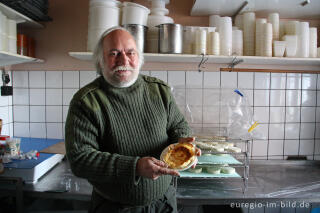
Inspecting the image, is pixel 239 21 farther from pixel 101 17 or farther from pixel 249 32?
pixel 101 17

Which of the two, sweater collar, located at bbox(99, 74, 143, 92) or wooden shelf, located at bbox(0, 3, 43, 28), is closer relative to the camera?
sweater collar, located at bbox(99, 74, 143, 92)

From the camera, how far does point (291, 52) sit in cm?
149

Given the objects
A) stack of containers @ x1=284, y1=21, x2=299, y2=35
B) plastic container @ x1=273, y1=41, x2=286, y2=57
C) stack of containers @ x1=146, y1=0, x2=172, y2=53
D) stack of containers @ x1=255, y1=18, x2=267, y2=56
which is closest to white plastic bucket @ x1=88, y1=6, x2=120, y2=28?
stack of containers @ x1=146, y1=0, x2=172, y2=53

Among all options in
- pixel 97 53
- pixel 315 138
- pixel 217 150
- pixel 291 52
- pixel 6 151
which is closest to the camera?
pixel 97 53

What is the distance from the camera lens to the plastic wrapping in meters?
1.59

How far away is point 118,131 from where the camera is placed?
90 centimetres

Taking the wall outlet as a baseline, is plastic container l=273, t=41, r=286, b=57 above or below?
above

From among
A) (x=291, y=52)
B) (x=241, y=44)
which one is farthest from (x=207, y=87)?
(x=291, y=52)

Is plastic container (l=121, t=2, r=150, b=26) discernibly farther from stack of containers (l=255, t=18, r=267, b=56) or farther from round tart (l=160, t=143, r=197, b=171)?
round tart (l=160, t=143, r=197, b=171)

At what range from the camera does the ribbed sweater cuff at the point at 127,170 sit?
78 centimetres

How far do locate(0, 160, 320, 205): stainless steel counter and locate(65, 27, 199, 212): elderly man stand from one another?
0.28 m

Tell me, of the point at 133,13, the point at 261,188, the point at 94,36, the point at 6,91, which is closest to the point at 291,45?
the point at 261,188

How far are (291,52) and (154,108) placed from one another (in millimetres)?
1052

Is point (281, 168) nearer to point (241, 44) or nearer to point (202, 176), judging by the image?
point (202, 176)
